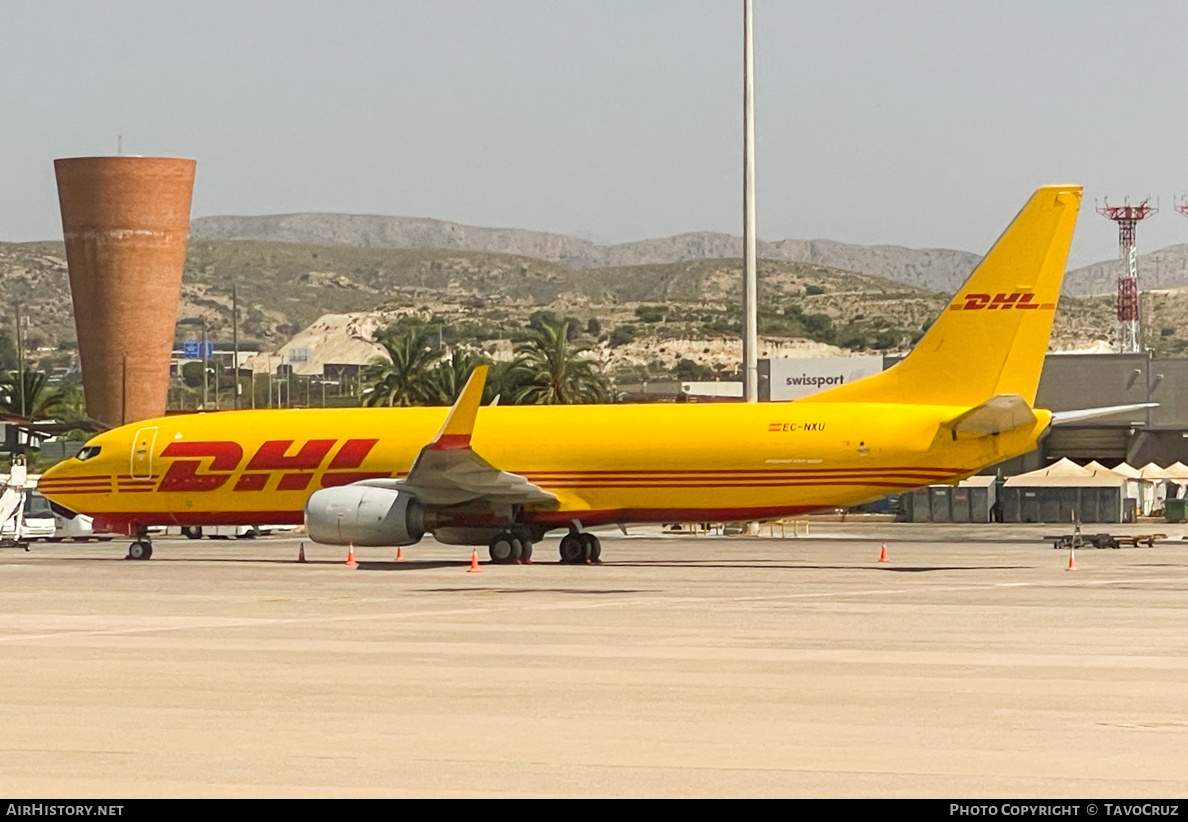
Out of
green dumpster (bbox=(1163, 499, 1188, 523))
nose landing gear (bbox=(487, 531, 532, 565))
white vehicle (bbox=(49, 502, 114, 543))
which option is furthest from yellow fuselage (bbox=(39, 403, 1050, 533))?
green dumpster (bbox=(1163, 499, 1188, 523))

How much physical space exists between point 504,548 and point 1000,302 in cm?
1059

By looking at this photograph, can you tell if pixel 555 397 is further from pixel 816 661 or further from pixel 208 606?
pixel 816 661

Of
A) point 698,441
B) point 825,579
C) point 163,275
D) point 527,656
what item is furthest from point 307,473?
point 163,275

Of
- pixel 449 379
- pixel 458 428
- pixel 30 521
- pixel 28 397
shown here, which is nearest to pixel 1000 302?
pixel 458 428

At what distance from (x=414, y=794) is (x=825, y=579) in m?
21.4

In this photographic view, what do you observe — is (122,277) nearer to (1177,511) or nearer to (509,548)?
(1177,511)

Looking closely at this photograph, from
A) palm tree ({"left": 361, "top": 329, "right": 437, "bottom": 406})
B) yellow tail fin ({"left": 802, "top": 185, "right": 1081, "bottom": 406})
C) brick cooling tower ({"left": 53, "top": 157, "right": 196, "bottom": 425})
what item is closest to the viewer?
yellow tail fin ({"left": 802, "top": 185, "right": 1081, "bottom": 406})

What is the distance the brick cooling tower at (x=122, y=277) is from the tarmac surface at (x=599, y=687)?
83.7 m

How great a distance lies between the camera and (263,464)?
3925cm

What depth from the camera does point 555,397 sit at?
8456 cm

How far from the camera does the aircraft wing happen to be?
3472 cm

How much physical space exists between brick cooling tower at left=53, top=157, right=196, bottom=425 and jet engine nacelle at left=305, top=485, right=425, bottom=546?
260 feet

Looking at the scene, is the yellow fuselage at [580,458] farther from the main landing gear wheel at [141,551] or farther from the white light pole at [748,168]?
the white light pole at [748,168]

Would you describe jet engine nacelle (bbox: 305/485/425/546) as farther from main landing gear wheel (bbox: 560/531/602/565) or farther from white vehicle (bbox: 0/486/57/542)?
white vehicle (bbox: 0/486/57/542)
